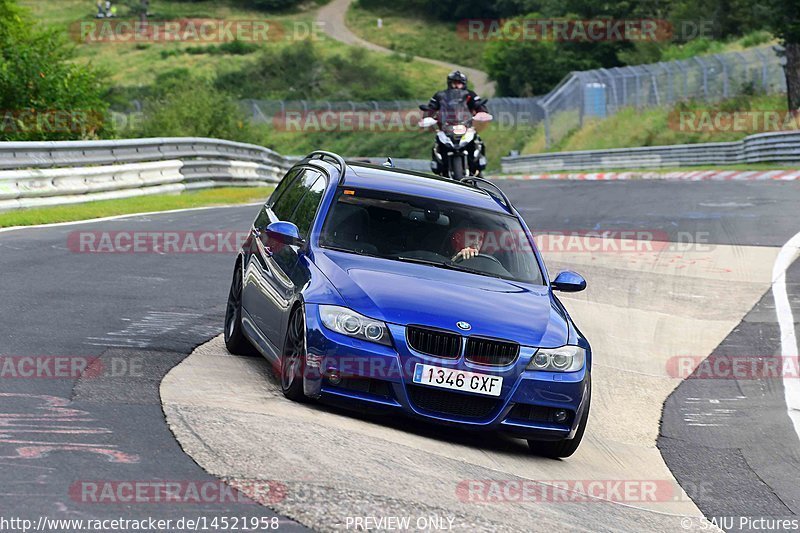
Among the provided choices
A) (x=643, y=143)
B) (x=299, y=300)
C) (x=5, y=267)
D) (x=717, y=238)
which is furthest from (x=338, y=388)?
(x=643, y=143)

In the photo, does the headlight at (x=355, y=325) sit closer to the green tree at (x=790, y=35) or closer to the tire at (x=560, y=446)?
the tire at (x=560, y=446)

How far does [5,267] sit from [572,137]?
45.9 m

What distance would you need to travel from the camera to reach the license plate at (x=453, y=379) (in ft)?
24.7

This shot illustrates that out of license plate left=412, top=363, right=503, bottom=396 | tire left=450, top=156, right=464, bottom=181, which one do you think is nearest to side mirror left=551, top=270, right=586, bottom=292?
license plate left=412, top=363, right=503, bottom=396

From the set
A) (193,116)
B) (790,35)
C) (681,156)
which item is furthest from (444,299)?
(681,156)

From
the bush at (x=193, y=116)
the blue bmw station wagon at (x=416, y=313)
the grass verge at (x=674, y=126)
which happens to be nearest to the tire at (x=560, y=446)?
the blue bmw station wagon at (x=416, y=313)

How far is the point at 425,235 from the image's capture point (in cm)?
905

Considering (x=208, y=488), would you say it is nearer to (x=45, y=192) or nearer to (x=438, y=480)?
(x=438, y=480)

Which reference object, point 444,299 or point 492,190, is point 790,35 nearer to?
point 492,190

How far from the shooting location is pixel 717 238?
1794 cm

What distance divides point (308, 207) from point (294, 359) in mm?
1776

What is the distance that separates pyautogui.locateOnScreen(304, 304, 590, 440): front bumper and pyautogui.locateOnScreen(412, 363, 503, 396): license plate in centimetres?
3

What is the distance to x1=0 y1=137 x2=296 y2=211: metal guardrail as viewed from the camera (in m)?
19.5

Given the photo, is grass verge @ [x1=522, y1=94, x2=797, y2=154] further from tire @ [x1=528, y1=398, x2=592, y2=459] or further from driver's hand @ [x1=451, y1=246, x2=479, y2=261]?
tire @ [x1=528, y1=398, x2=592, y2=459]
